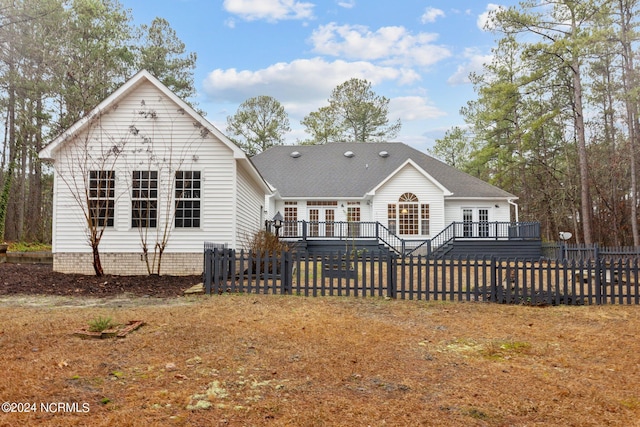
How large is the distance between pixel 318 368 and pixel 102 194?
1184 cm

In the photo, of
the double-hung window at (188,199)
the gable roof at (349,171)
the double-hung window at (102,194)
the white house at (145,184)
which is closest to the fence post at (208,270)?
the white house at (145,184)

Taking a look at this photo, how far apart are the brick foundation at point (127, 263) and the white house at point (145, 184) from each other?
30 mm

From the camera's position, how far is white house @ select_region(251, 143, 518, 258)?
84.5 feet

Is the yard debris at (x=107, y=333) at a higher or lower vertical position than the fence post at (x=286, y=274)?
lower

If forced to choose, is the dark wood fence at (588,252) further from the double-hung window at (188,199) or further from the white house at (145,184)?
the double-hung window at (188,199)

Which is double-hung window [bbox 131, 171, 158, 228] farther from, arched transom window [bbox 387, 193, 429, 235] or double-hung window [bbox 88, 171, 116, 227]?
arched transom window [bbox 387, 193, 429, 235]

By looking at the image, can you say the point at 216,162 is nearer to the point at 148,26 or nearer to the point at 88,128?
the point at 88,128

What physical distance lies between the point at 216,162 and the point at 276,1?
26.5 ft

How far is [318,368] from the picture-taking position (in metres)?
5.10

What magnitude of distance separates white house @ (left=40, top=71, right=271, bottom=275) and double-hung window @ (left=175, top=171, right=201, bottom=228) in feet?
0.10

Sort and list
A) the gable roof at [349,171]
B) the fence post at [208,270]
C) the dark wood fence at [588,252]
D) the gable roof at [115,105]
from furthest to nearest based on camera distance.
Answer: the gable roof at [349,171], the dark wood fence at [588,252], the gable roof at [115,105], the fence post at [208,270]

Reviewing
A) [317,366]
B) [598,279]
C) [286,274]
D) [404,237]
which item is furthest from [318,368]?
[404,237]

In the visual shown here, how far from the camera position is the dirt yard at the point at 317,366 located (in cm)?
383

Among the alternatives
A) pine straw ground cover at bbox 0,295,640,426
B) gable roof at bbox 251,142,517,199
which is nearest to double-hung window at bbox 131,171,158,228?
pine straw ground cover at bbox 0,295,640,426
